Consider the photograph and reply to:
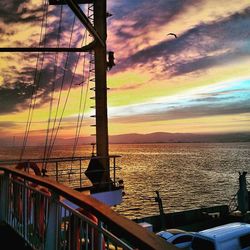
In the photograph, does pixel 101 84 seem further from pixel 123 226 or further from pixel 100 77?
pixel 123 226

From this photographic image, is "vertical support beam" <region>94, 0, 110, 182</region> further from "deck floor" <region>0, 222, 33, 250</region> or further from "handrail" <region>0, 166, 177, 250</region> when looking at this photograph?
"handrail" <region>0, 166, 177, 250</region>

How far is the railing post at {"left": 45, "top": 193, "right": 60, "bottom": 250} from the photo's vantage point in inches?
162

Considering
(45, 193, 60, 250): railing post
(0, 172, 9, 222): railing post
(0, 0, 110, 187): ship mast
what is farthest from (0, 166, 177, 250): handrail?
(0, 0, 110, 187): ship mast

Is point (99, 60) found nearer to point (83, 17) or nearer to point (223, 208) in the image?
point (83, 17)

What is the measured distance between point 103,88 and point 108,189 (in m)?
4.06

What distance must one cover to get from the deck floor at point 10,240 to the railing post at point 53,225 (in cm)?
149

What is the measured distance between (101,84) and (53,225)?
31.3ft

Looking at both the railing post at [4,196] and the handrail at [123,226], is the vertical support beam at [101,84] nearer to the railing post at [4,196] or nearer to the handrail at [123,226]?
the railing post at [4,196]

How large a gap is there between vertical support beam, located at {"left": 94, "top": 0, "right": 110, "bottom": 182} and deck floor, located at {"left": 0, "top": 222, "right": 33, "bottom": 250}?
680 cm

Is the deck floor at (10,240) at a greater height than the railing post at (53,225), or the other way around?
the railing post at (53,225)

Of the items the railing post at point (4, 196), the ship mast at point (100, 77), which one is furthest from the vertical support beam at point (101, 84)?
the railing post at point (4, 196)

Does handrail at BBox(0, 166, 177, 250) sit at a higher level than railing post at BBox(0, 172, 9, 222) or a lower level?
higher

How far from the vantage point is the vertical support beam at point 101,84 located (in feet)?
43.0

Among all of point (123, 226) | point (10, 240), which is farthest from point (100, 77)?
point (123, 226)
